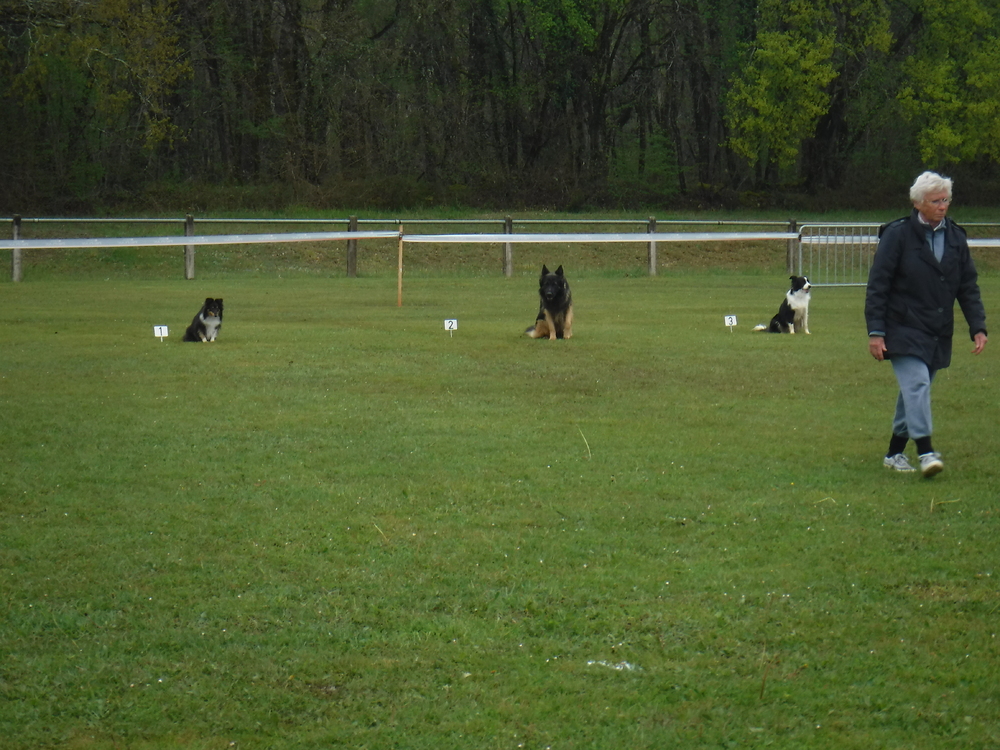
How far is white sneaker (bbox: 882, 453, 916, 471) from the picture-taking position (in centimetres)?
773

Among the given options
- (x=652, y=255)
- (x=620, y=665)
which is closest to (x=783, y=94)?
(x=652, y=255)

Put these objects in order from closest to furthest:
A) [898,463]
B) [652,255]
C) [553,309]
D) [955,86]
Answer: [898,463]
[553,309]
[652,255]
[955,86]

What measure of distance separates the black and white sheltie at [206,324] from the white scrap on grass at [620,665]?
1094 cm

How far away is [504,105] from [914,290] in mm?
45898

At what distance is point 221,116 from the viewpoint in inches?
1925

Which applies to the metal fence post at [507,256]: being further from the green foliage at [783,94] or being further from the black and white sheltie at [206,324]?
the green foliage at [783,94]

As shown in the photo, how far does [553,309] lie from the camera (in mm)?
14922

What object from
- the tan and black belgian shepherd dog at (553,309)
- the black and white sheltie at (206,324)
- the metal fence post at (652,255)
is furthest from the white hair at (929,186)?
the metal fence post at (652,255)

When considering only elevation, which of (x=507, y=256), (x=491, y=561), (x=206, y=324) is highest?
(x=507, y=256)

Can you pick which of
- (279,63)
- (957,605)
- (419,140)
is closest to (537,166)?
(419,140)

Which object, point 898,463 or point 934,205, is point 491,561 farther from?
point 934,205

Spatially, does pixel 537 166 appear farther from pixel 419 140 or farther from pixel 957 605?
pixel 957 605

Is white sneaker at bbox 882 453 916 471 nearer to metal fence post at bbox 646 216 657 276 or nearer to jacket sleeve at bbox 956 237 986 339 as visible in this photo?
jacket sleeve at bbox 956 237 986 339

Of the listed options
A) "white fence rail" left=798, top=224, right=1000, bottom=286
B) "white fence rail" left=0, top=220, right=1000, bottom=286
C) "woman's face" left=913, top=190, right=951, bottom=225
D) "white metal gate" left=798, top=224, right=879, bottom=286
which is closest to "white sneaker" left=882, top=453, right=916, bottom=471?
"woman's face" left=913, top=190, right=951, bottom=225
